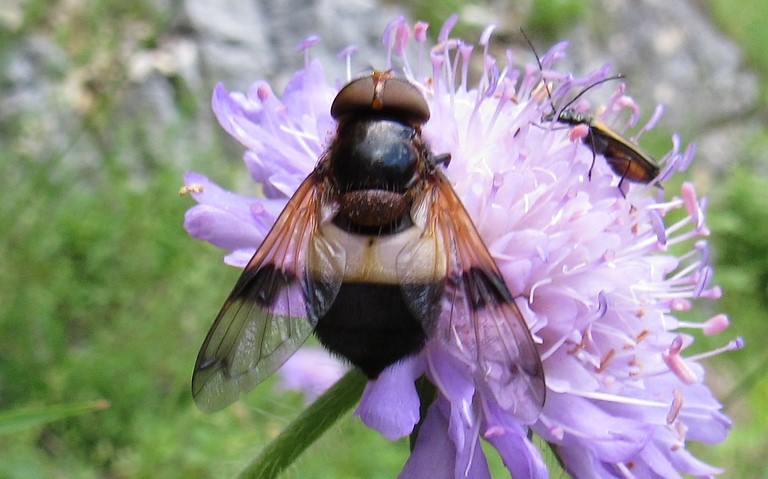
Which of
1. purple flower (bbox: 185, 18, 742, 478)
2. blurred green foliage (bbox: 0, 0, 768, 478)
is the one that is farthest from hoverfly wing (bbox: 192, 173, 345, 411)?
blurred green foliage (bbox: 0, 0, 768, 478)

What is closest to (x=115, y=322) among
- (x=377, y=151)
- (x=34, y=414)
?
(x=34, y=414)

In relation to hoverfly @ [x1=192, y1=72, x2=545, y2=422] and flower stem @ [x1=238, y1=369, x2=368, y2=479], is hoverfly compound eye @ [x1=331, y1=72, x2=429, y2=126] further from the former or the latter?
flower stem @ [x1=238, y1=369, x2=368, y2=479]

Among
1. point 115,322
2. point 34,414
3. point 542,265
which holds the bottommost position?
point 115,322

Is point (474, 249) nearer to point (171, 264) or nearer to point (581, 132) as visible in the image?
point (581, 132)

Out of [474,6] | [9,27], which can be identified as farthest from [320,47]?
[9,27]

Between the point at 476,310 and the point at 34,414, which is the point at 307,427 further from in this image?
the point at 34,414

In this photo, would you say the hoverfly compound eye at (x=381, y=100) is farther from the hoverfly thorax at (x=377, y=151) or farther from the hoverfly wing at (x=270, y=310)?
the hoverfly wing at (x=270, y=310)

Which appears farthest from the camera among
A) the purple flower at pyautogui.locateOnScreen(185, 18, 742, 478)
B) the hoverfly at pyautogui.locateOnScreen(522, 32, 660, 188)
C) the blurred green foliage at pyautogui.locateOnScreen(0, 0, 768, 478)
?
the blurred green foliage at pyautogui.locateOnScreen(0, 0, 768, 478)
